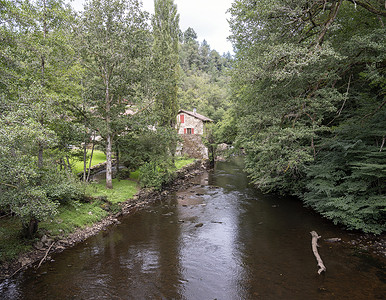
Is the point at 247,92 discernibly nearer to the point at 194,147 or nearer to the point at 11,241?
the point at 11,241

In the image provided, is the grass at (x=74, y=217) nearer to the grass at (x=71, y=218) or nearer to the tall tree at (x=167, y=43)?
the grass at (x=71, y=218)

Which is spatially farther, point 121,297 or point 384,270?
A: point 384,270

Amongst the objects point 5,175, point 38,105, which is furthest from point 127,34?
point 5,175

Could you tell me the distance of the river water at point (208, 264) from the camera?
6254 millimetres

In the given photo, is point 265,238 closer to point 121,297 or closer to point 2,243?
point 121,297

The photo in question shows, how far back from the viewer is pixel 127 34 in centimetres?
1389

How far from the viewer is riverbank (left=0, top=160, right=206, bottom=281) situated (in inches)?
289

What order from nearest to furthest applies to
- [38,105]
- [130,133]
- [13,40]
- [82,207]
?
[38,105]
[13,40]
[82,207]
[130,133]

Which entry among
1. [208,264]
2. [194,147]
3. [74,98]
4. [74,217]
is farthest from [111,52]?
[194,147]

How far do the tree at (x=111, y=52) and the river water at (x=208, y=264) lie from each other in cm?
653

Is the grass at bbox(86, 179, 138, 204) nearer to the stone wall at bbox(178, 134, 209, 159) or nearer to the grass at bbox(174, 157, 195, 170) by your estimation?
the grass at bbox(174, 157, 195, 170)

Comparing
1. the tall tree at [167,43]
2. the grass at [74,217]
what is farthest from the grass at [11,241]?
the tall tree at [167,43]

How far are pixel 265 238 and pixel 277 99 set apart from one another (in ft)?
20.6

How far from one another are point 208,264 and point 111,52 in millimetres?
12728
